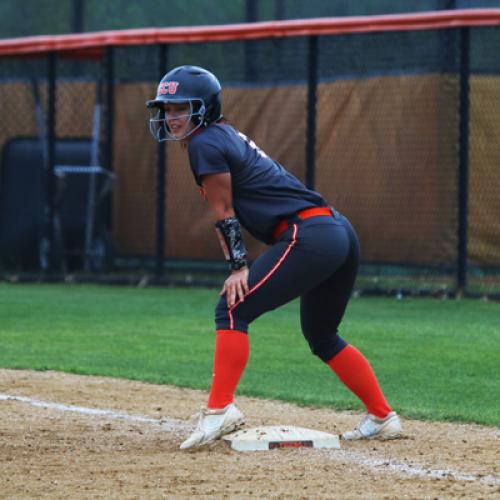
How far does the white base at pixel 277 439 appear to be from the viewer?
17.3 ft

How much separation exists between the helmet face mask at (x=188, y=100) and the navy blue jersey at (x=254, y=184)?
63mm

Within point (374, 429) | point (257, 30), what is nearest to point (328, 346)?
point (374, 429)

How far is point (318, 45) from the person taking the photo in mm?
12828

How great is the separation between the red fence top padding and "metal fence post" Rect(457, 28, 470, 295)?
328 mm

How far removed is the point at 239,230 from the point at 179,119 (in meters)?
0.57

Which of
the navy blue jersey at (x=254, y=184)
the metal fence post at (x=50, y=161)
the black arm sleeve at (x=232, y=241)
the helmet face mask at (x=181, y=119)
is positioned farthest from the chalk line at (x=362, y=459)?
the metal fence post at (x=50, y=161)

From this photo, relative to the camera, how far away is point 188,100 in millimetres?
5250

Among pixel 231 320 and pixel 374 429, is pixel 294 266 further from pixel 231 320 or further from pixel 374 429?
pixel 374 429

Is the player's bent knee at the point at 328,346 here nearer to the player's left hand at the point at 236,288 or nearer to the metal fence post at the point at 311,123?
the player's left hand at the point at 236,288

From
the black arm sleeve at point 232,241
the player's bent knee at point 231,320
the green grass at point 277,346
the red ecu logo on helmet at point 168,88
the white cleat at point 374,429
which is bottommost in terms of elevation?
the green grass at point 277,346

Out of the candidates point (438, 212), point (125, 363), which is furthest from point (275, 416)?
point (438, 212)

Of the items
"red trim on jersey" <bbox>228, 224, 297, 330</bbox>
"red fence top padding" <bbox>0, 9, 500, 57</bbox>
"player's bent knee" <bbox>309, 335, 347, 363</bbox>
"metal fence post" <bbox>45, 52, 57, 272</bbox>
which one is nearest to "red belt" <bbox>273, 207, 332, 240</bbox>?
"red trim on jersey" <bbox>228, 224, 297, 330</bbox>

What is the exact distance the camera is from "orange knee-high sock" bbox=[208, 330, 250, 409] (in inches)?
204

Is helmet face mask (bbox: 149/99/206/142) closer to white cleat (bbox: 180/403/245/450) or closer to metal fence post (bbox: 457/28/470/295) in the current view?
white cleat (bbox: 180/403/245/450)
